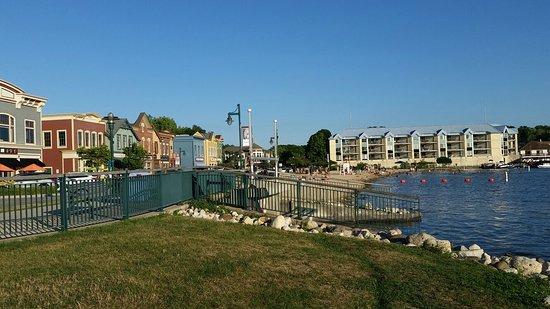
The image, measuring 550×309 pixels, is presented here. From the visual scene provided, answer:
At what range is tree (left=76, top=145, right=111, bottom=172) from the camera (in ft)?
155

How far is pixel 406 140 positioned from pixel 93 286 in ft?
500

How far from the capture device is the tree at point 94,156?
4734cm

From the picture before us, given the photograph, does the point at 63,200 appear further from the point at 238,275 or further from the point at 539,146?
the point at 539,146

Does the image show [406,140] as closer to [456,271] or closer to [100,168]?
[100,168]

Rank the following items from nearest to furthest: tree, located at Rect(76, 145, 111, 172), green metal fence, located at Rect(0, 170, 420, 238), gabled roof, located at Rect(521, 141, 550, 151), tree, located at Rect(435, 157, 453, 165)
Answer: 1. green metal fence, located at Rect(0, 170, 420, 238)
2. tree, located at Rect(76, 145, 111, 172)
3. tree, located at Rect(435, 157, 453, 165)
4. gabled roof, located at Rect(521, 141, 550, 151)

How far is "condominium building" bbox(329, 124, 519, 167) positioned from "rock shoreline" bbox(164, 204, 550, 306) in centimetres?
12944

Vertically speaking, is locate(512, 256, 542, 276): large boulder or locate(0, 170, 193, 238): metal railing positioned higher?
locate(0, 170, 193, 238): metal railing

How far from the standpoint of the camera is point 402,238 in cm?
Result: 1404

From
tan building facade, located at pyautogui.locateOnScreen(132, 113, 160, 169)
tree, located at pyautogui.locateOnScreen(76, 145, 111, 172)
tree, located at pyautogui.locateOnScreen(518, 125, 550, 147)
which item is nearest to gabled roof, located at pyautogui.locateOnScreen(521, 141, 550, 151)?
tree, located at pyautogui.locateOnScreen(518, 125, 550, 147)

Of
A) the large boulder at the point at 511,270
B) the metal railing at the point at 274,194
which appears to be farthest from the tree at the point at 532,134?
the large boulder at the point at 511,270

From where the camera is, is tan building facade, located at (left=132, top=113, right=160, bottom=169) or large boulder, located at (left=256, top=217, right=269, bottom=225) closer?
large boulder, located at (left=256, top=217, right=269, bottom=225)

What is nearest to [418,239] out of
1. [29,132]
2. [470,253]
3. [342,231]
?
[470,253]

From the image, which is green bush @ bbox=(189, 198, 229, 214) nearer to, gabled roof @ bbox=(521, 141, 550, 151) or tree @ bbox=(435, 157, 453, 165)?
tree @ bbox=(435, 157, 453, 165)

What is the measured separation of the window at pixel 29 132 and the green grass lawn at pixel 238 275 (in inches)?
1403
